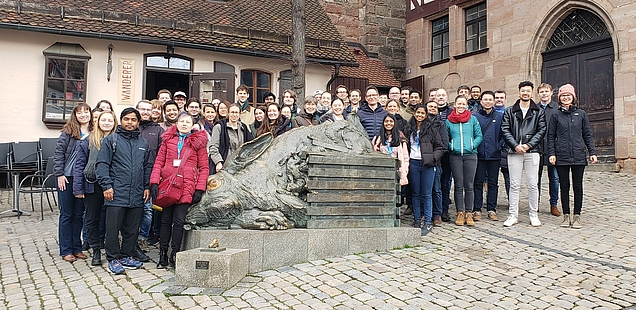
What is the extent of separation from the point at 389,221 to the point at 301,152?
49.0 inches

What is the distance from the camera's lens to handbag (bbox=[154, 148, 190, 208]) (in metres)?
4.44

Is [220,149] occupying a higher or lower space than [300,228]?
higher

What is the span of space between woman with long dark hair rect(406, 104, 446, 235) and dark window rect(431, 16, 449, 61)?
12.3m

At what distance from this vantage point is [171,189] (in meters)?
4.44

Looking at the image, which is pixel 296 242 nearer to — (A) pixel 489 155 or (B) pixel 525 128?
(A) pixel 489 155

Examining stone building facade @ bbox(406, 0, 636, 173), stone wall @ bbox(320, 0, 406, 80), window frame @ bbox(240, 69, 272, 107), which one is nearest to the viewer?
stone building facade @ bbox(406, 0, 636, 173)

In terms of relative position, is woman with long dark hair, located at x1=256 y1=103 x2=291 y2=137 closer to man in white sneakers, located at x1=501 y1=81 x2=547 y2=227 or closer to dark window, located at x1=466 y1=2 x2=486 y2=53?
man in white sneakers, located at x1=501 y1=81 x2=547 y2=227

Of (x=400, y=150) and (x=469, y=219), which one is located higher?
(x=400, y=150)

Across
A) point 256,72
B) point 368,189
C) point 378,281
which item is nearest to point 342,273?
point 378,281

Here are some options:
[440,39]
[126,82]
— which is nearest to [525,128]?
[126,82]

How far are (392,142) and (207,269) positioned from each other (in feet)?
9.46

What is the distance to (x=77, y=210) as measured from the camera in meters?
5.01

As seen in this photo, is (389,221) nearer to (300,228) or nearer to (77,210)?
(300,228)

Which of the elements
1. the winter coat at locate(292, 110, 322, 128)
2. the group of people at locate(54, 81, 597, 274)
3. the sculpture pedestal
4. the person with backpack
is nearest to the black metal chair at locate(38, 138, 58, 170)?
the group of people at locate(54, 81, 597, 274)
